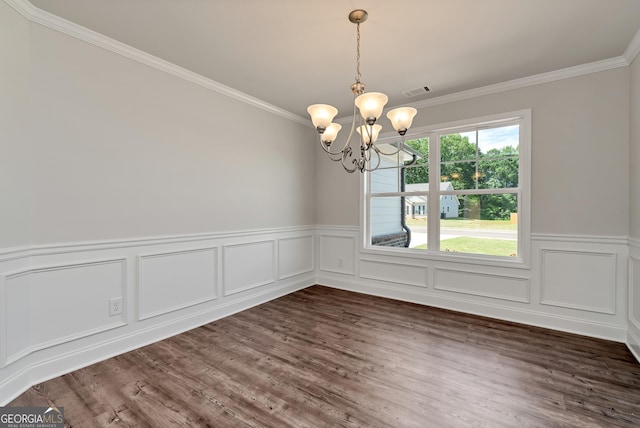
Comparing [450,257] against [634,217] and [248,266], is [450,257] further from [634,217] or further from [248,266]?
[248,266]

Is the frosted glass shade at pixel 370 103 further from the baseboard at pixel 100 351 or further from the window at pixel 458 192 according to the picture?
the baseboard at pixel 100 351

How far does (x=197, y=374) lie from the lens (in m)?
2.16

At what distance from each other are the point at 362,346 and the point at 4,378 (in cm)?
254

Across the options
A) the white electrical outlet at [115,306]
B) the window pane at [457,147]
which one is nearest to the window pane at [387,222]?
the window pane at [457,147]

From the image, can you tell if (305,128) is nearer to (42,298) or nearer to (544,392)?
(42,298)

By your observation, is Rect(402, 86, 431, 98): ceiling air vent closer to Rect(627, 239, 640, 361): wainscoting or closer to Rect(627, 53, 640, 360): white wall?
Rect(627, 53, 640, 360): white wall

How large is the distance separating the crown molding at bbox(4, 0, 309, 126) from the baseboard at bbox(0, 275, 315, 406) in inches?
94.4

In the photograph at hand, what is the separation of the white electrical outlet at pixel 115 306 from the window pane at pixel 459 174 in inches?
149

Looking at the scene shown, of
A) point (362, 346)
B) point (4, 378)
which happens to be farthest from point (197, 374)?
point (362, 346)

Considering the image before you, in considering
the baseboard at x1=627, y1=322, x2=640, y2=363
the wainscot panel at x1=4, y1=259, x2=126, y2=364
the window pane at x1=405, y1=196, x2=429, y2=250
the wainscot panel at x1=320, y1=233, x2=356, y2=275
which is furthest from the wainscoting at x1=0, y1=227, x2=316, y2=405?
the baseboard at x1=627, y1=322, x2=640, y2=363

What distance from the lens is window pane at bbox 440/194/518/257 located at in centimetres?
330

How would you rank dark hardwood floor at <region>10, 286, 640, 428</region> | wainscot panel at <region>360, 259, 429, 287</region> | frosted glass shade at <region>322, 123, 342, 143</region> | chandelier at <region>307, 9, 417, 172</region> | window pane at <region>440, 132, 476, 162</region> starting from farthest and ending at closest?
wainscot panel at <region>360, 259, 429, 287</region>, window pane at <region>440, 132, 476, 162</region>, frosted glass shade at <region>322, 123, 342, 143</region>, chandelier at <region>307, 9, 417, 172</region>, dark hardwood floor at <region>10, 286, 640, 428</region>

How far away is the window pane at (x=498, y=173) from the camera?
328cm

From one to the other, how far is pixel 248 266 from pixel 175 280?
94 cm
